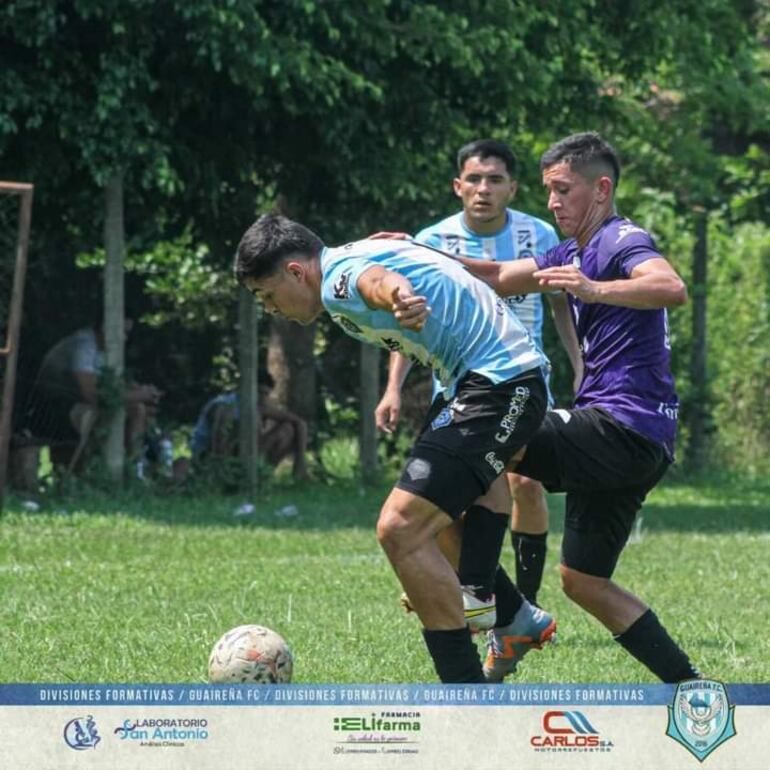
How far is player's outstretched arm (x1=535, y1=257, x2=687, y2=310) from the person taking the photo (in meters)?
6.39

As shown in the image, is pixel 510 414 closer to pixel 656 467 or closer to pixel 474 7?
pixel 656 467

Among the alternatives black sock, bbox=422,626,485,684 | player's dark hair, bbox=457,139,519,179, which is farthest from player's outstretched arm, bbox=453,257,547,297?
player's dark hair, bbox=457,139,519,179

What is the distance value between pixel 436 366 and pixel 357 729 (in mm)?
1686

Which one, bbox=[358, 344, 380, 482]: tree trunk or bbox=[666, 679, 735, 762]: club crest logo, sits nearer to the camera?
bbox=[666, 679, 735, 762]: club crest logo

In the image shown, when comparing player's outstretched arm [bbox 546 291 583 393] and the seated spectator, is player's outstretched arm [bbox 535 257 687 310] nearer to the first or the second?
player's outstretched arm [bbox 546 291 583 393]

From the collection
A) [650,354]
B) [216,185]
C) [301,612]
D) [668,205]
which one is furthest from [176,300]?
[650,354]

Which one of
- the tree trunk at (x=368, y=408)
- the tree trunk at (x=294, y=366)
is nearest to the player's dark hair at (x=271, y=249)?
the tree trunk at (x=368, y=408)

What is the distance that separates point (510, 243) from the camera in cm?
916

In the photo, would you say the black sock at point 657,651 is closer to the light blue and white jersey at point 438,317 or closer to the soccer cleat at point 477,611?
the soccer cleat at point 477,611

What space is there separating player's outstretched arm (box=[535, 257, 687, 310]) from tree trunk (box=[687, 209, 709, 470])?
1411cm

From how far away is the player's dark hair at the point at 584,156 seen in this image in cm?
698

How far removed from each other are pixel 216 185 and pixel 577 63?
3747mm

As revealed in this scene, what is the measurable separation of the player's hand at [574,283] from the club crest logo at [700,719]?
155 centimetres

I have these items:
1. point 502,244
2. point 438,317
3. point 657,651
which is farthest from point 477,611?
point 502,244
